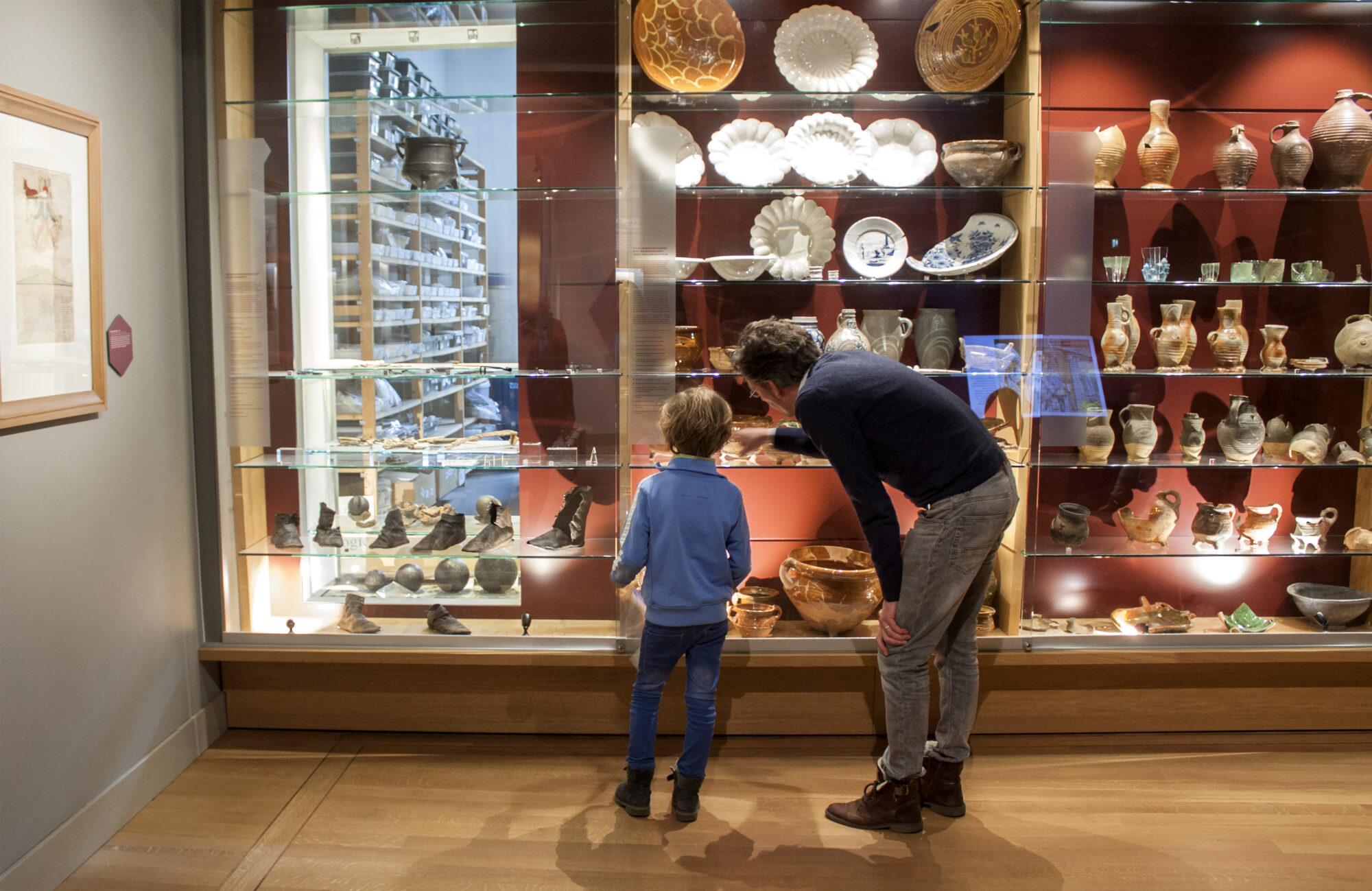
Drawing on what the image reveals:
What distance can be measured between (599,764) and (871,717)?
95 cm

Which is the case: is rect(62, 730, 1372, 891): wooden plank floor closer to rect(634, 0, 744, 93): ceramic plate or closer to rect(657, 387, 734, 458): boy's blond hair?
rect(657, 387, 734, 458): boy's blond hair

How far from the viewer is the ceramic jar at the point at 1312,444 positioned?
3.38 metres

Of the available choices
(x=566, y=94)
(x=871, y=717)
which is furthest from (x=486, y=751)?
(x=566, y=94)

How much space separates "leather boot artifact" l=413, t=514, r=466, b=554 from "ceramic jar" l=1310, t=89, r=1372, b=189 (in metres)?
3.39

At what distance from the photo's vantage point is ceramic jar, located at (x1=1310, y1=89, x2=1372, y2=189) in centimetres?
323

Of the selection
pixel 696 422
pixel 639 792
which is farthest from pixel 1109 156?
pixel 639 792

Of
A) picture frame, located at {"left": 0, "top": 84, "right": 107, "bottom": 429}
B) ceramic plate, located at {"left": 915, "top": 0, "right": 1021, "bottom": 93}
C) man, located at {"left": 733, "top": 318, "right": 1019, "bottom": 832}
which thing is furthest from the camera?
ceramic plate, located at {"left": 915, "top": 0, "right": 1021, "bottom": 93}

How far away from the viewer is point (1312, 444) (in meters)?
3.38

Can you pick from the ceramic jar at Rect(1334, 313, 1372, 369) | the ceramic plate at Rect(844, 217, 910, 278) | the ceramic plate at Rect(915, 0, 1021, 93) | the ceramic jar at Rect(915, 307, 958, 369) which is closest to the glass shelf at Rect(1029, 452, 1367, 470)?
the ceramic jar at Rect(1334, 313, 1372, 369)

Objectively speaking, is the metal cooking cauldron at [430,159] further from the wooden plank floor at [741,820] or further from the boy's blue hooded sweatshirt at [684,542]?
the wooden plank floor at [741,820]

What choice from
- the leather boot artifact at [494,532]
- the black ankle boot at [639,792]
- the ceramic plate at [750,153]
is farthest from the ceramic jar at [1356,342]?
the leather boot artifact at [494,532]

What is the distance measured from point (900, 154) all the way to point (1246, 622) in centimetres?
217

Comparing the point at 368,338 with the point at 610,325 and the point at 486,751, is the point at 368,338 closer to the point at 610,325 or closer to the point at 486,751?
the point at 610,325

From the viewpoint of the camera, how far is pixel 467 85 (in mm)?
3189
